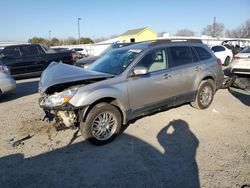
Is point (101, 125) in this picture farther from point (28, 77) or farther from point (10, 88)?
point (28, 77)

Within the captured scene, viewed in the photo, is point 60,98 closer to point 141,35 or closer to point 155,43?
point 155,43

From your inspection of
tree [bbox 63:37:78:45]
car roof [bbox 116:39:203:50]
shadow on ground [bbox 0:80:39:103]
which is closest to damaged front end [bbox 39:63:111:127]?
car roof [bbox 116:39:203:50]

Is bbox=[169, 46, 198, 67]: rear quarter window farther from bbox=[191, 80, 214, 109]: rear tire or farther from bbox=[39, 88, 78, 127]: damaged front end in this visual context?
bbox=[39, 88, 78, 127]: damaged front end

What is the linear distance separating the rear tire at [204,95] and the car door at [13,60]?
945 centimetres

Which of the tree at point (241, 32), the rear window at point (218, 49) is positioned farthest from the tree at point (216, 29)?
the rear window at point (218, 49)

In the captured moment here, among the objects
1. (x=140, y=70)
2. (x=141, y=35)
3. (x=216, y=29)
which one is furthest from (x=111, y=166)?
(x=216, y=29)

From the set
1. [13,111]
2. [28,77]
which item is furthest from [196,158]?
[28,77]

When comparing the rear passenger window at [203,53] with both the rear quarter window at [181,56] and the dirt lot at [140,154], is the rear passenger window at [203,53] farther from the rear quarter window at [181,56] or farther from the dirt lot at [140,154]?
the dirt lot at [140,154]

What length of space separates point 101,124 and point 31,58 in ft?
31.3

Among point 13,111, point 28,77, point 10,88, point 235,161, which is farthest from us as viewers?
point 28,77

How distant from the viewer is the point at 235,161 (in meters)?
3.87

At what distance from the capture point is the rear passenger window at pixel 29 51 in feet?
41.4

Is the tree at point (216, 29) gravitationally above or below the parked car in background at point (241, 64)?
above

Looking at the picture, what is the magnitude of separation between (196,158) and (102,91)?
1975 mm
